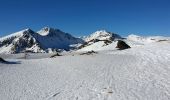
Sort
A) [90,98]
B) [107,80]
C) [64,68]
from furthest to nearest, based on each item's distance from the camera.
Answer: [64,68]
[107,80]
[90,98]

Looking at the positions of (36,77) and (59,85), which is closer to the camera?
(59,85)

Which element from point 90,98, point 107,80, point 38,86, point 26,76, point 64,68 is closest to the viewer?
point 90,98

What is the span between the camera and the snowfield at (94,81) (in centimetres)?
1950

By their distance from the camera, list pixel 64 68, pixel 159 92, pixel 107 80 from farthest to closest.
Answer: pixel 64 68 → pixel 107 80 → pixel 159 92

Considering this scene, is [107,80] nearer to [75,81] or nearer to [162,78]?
[75,81]

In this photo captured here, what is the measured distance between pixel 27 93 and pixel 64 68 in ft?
36.5

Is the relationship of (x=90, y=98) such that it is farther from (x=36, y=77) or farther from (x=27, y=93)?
(x=36, y=77)

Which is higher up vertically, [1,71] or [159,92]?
[1,71]

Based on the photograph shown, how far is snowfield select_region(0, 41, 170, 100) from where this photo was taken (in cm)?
1950

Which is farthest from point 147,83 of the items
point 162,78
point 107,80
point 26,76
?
point 26,76

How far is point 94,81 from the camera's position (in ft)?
77.7

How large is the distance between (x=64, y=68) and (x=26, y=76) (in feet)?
20.4

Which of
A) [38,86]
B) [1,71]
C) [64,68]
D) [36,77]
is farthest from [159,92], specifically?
[1,71]

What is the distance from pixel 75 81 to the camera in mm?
23922
